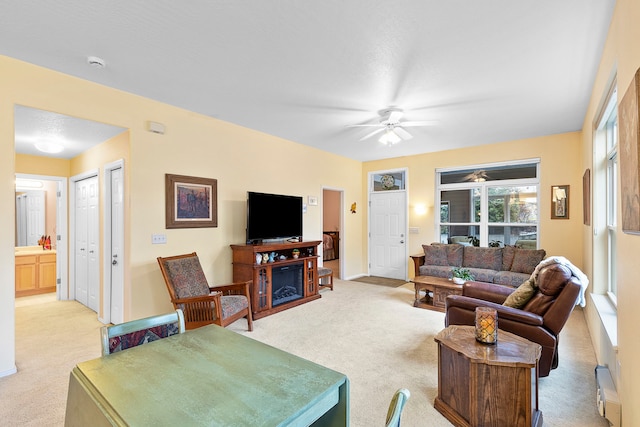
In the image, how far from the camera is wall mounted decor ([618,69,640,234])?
1368 millimetres

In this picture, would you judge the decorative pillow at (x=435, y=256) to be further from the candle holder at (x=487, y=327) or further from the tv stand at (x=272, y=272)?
the candle holder at (x=487, y=327)

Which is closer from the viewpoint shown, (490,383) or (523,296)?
(490,383)

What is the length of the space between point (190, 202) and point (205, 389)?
10.3 feet

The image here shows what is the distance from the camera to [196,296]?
334 cm

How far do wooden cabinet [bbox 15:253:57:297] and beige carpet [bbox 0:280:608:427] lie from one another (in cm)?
80

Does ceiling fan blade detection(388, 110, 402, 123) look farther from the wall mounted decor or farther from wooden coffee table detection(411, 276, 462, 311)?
wooden coffee table detection(411, 276, 462, 311)

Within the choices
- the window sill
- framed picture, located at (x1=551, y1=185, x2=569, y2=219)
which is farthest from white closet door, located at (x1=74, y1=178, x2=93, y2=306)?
framed picture, located at (x1=551, y1=185, x2=569, y2=219)

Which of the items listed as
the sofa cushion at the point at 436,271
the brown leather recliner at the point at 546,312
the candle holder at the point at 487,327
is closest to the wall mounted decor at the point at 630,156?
the brown leather recliner at the point at 546,312

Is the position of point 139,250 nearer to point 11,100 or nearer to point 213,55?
point 11,100

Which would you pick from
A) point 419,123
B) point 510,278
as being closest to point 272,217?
point 419,123

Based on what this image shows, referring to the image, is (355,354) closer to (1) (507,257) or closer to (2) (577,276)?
(2) (577,276)

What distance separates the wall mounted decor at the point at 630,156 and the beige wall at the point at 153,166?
4.00m

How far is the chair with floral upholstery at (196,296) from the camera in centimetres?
312

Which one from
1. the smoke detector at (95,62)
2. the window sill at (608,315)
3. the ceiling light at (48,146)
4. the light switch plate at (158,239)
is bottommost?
the window sill at (608,315)
